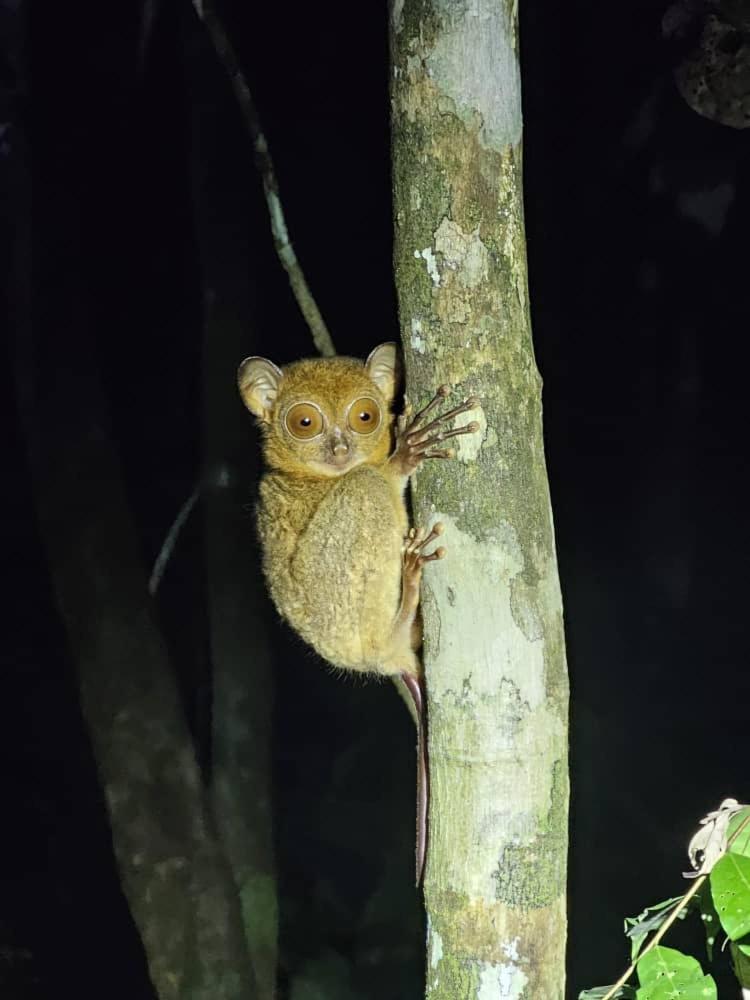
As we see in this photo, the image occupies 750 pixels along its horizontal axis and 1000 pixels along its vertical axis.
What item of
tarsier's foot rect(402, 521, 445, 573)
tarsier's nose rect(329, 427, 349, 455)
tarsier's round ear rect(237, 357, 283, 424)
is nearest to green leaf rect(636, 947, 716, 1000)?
tarsier's foot rect(402, 521, 445, 573)

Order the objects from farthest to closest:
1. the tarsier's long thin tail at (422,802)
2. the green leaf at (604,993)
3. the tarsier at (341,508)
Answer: the tarsier at (341,508) < the tarsier's long thin tail at (422,802) < the green leaf at (604,993)

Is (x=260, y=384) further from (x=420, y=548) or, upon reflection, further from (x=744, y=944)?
(x=744, y=944)

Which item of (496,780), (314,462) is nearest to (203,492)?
(314,462)

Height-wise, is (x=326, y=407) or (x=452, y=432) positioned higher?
(x=326, y=407)

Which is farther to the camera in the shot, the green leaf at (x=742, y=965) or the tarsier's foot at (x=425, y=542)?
the tarsier's foot at (x=425, y=542)

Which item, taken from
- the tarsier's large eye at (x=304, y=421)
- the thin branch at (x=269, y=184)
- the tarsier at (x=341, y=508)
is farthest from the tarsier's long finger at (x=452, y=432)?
the thin branch at (x=269, y=184)

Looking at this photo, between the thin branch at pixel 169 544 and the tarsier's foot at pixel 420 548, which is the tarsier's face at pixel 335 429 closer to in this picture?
the tarsier's foot at pixel 420 548

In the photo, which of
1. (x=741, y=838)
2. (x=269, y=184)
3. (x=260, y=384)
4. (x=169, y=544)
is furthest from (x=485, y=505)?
(x=169, y=544)

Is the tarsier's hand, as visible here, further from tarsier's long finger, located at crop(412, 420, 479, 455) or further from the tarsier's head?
the tarsier's head
